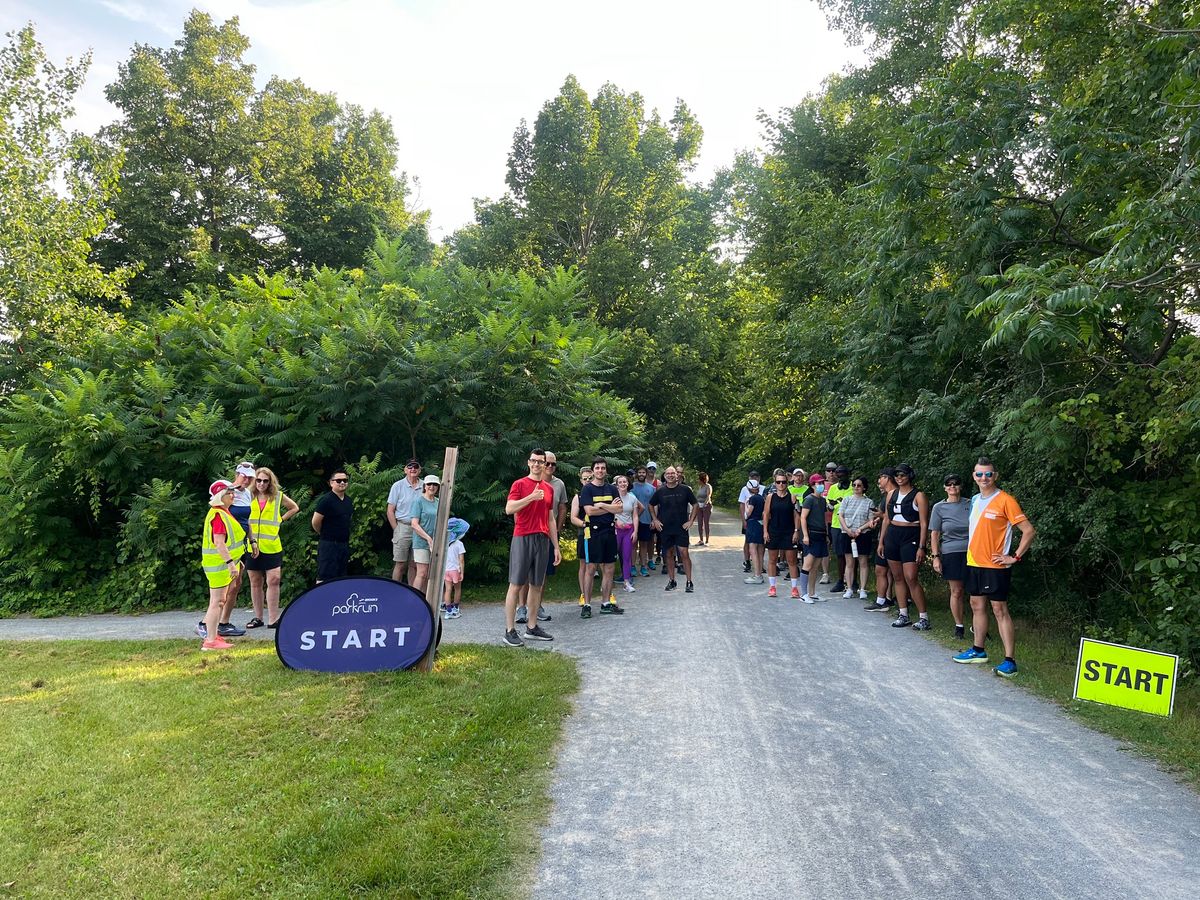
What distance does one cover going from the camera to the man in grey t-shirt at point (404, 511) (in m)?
10.4

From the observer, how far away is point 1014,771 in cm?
524

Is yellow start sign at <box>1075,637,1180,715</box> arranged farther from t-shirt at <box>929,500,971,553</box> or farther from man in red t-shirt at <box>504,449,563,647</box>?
man in red t-shirt at <box>504,449,563,647</box>

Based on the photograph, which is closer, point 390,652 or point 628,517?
point 390,652

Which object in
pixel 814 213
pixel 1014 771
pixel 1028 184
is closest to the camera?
pixel 1014 771

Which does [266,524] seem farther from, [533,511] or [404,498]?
[533,511]

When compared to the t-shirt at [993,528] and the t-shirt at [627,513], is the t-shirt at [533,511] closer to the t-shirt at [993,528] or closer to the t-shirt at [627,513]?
the t-shirt at [627,513]

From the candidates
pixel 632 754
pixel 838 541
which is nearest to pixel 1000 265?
pixel 838 541

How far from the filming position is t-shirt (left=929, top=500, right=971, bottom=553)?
8.87 metres

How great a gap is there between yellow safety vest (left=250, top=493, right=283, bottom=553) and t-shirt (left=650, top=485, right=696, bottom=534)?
5.79 m

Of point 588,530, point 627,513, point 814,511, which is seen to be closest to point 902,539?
point 814,511

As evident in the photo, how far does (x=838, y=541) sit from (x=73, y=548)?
13181 mm

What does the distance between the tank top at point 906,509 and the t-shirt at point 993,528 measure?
226cm

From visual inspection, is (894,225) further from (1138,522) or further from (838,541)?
(838,541)

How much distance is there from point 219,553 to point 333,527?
174cm
